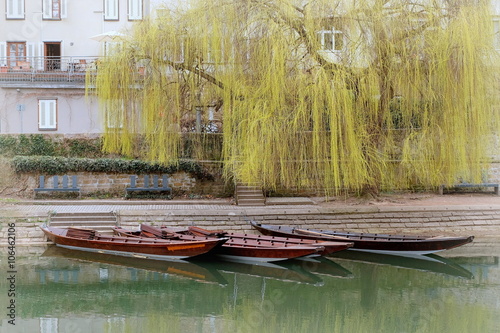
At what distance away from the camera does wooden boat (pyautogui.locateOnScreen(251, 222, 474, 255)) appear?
16438 millimetres

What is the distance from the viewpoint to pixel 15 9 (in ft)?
84.3

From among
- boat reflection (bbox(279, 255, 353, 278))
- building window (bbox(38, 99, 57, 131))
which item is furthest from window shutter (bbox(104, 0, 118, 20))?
boat reflection (bbox(279, 255, 353, 278))

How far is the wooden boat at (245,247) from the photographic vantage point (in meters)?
15.2

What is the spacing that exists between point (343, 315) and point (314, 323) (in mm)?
808

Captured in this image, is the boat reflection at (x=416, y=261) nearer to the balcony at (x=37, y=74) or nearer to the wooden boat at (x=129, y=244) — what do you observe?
the wooden boat at (x=129, y=244)

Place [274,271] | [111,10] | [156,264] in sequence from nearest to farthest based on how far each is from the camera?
1. [274,271]
2. [156,264]
3. [111,10]

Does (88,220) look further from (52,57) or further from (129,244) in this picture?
(52,57)

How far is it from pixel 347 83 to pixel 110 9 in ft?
45.2

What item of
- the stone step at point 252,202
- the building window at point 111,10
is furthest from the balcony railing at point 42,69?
the stone step at point 252,202

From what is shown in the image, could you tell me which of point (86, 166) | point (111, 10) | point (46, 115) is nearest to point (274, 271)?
point (86, 166)

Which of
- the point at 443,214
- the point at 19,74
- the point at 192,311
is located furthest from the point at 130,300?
the point at 19,74

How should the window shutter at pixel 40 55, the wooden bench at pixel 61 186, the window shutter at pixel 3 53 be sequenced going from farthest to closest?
the window shutter at pixel 40 55 → the window shutter at pixel 3 53 → the wooden bench at pixel 61 186

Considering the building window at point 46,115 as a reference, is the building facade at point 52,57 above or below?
above

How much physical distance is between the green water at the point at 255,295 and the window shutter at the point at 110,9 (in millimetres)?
12703
